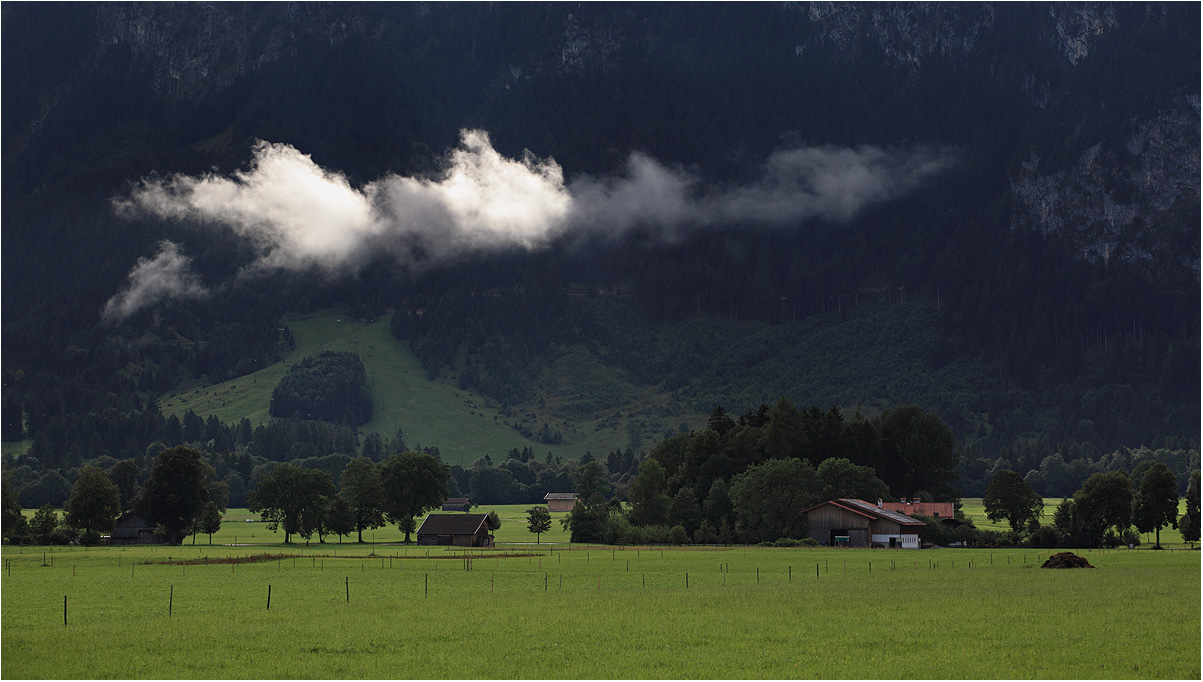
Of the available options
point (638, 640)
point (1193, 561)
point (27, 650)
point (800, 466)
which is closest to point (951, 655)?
point (638, 640)

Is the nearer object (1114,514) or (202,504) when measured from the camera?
(1114,514)

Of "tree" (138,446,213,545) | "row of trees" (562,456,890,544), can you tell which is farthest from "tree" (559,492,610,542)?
"tree" (138,446,213,545)

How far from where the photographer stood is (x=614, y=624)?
157ft

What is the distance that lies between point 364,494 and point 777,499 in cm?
5744

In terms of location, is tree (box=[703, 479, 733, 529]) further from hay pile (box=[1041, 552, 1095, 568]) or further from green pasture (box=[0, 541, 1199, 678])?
green pasture (box=[0, 541, 1199, 678])

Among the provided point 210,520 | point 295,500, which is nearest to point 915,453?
point 295,500

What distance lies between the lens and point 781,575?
7906 cm

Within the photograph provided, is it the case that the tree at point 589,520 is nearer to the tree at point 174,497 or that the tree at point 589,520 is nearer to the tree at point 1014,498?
the tree at point 174,497

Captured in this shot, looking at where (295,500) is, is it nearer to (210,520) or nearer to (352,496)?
(352,496)

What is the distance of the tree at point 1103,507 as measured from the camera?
137 m

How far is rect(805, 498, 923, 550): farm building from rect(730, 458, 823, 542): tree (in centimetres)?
277

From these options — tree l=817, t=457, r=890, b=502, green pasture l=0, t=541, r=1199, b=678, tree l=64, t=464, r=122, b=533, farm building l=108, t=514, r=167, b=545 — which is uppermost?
tree l=817, t=457, r=890, b=502

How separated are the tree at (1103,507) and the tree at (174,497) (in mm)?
111841

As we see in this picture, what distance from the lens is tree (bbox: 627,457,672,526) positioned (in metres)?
160
